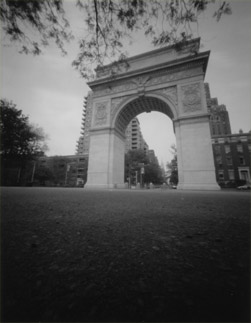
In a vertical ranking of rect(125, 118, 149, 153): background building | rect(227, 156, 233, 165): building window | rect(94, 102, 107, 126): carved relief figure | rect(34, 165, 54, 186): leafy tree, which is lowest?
rect(34, 165, 54, 186): leafy tree

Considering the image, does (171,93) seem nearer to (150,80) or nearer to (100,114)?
(150,80)

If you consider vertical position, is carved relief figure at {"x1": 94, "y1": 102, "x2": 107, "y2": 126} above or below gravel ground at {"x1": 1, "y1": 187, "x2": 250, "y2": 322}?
above

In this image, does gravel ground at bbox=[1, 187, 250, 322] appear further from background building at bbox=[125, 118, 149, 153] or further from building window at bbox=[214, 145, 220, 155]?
background building at bbox=[125, 118, 149, 153]

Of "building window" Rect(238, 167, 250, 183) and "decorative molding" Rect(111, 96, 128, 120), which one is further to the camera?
"building window" Rect(238, 167, 250, 183)

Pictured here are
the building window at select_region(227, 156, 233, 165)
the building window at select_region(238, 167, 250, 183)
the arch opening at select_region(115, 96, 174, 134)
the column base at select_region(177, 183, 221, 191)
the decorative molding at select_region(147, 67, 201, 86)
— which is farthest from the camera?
the building window at select_region(227, 156, 233, 165)

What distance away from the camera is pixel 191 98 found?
1353 cm

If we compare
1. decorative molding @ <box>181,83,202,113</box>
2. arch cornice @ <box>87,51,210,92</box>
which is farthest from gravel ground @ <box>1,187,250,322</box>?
decorative molding @ <box>181,83,202,113</box>

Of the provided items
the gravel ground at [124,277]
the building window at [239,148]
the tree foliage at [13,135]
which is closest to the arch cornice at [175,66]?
the tree foliage at [13,135]

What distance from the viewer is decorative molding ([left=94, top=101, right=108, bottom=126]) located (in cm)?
1656

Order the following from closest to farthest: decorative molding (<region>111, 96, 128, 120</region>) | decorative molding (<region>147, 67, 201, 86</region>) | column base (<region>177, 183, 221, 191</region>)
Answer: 1. column base (<region>177, 183, 221, 191</region>)
2. decorative molding (<region>147, 67, 201, 86</region>)
3. decorative molding (<region>111, 96, 128, 120</region>)

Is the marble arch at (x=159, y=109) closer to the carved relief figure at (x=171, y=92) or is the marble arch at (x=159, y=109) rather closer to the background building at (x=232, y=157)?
the carved relief figure at (x=171, y=92)

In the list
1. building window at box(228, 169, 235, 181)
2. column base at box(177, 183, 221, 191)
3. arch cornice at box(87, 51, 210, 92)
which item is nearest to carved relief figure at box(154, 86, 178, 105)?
arch cornice at box(87, 51, 210, 92)

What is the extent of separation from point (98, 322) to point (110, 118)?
16.7m

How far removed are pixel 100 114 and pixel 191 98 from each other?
951 centimetres
